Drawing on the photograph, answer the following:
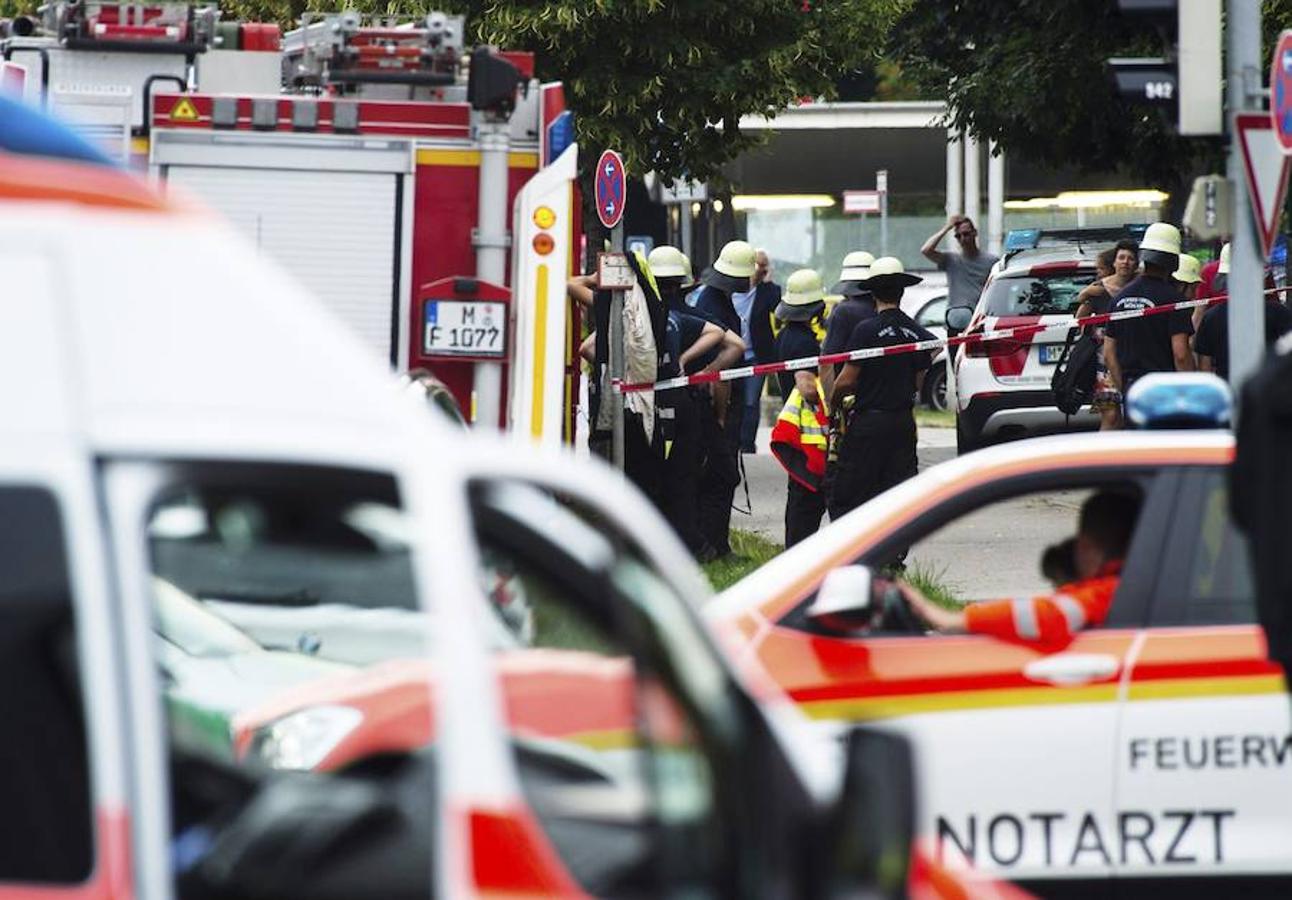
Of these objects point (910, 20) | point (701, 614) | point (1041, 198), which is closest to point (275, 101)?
point (701, 614)

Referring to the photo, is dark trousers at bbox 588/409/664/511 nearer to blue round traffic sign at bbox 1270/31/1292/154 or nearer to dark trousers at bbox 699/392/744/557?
dark trousers at bbox 699/392/744/557

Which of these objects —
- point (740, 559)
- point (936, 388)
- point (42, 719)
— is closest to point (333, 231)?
point (740, 559)

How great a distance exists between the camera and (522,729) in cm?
271

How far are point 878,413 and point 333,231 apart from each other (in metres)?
3.28

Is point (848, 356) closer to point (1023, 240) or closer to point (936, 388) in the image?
point (1023, 240)

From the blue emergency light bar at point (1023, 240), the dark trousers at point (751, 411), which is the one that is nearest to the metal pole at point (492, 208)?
the dark trousers at point (751, 411)

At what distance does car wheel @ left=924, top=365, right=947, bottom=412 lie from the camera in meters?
29.8

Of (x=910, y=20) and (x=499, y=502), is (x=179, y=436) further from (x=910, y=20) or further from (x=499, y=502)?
(x=910, y=20)

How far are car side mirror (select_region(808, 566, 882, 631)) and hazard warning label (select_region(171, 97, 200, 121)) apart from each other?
581cm

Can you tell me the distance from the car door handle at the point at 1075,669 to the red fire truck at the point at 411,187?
196 inches

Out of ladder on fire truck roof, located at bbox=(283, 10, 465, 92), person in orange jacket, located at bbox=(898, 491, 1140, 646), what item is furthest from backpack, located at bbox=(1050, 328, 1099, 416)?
person in orange jacket, located at bbox=(898, 491, 1140, 646)

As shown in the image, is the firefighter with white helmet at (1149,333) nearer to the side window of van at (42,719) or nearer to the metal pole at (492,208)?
the metal pole at (492,208)

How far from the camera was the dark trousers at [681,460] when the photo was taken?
47.0ft

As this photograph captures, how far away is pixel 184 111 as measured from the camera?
35.3 feet
